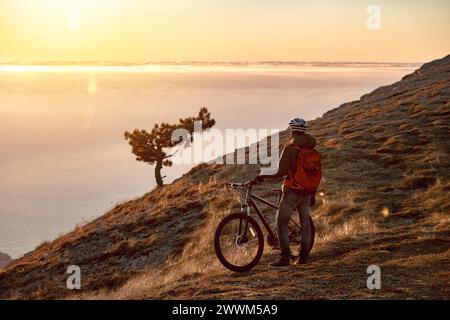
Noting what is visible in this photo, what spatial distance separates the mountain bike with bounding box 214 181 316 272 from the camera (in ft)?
31.3

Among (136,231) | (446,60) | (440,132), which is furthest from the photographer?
(446,60)

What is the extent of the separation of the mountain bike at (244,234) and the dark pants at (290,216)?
348 millimetres

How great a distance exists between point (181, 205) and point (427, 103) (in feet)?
87.9

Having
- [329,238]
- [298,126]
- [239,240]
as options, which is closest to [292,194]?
[298,126]

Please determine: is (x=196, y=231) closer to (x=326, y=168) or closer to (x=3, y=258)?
(x=326, y=168)

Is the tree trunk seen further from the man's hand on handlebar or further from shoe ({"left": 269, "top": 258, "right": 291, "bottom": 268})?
the man's hand on handlebar

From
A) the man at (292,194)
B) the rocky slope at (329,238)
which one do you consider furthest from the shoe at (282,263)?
the rocky slope at (329,238)

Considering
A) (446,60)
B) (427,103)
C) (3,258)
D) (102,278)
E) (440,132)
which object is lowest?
(3,258)

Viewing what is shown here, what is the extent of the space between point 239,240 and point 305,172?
190 cm

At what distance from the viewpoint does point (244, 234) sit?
9711 mm

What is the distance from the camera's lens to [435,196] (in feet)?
57.7
